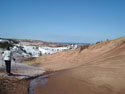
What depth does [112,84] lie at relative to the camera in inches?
217

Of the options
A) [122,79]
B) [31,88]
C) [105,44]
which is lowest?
[31,88]

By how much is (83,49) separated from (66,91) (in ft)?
38.6

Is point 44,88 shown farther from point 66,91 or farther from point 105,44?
point 105,44

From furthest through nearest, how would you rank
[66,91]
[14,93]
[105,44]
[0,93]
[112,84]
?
1. [105,44]
2. [112,84]
3. [66,91]
4. [14,93]
5. [0,93]

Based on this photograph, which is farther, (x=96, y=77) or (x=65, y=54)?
(x=65, y=54)

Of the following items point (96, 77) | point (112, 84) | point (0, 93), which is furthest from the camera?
point (96, 77)

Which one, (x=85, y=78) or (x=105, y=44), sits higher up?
(x=105, y=44)

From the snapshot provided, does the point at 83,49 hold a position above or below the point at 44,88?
above

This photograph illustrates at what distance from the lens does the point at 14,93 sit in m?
4.85

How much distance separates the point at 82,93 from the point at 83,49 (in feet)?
39.1

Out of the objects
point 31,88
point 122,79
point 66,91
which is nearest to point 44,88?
point 31,88

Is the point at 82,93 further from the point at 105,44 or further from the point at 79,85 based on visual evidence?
the point at 105,44

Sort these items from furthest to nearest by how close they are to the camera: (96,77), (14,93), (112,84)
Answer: (96,77) → (112,84) → (14,93)

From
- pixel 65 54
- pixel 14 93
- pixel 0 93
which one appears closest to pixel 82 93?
pixel 14 93
